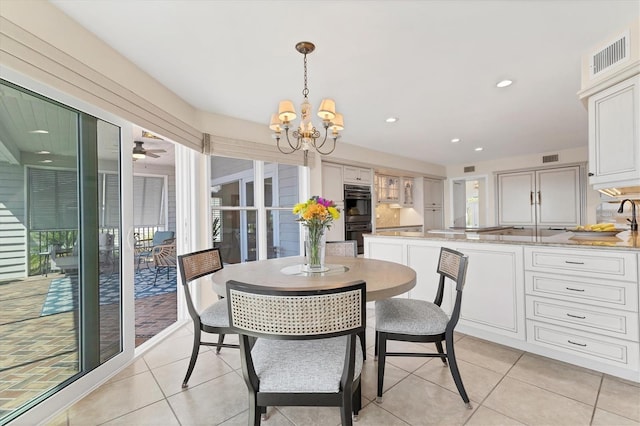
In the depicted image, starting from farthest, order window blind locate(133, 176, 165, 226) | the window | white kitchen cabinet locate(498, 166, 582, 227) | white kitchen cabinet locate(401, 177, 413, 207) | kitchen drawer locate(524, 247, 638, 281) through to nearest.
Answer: window blind locate(133, 176, 165, 226)
white kitchen cabinet locate(401, 177, 413, 207)
white kitchen cabinet locate(498, 166, 582, 227)
the window
kitchen drawer locate(524, 247, 638, 281)

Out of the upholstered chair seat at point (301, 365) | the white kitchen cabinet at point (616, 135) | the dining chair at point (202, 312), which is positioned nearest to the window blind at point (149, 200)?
the dining chair at point (202, 312)

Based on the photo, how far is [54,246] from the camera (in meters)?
1.78

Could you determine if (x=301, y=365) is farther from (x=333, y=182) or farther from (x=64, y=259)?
(x=333, y=182)

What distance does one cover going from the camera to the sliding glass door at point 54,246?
1533 millimetres

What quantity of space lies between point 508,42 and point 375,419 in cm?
253

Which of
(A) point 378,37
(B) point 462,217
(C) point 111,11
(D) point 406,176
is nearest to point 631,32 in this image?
(A) point 378,37

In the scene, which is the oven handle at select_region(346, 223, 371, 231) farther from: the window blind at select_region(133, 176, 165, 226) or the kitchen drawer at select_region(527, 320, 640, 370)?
the window blind at select_region(133, 176, 165, 226)

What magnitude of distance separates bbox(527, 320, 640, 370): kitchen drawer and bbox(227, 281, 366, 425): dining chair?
1.76 metres

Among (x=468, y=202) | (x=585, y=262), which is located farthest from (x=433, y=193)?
(x=585, y=262)

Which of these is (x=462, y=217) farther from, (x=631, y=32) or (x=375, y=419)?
(x=375, y=419)

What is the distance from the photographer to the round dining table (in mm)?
1420

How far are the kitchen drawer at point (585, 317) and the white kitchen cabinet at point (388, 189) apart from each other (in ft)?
11.8

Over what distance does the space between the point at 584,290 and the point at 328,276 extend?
185 centimetres

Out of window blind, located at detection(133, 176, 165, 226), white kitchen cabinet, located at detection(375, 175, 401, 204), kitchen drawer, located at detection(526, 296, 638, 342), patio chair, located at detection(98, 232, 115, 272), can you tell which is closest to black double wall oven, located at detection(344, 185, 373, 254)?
white kitchen cabinet, located at detection(375, 175, 401, 204)
